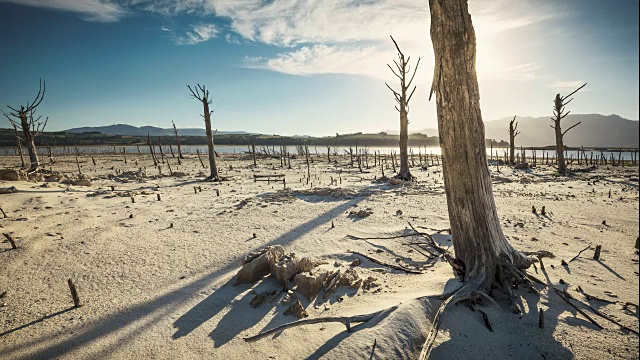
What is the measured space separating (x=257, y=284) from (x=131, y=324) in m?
1.77

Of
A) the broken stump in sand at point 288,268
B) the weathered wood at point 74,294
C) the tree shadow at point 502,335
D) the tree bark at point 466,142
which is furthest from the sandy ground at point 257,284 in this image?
the tree bark at point 466,142

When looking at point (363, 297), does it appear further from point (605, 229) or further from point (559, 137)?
point (559, 137)

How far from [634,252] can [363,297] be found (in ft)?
18.7

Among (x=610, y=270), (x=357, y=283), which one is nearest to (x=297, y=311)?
(x=357, y=283)

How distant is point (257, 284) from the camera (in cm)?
449

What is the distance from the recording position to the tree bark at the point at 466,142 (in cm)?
331

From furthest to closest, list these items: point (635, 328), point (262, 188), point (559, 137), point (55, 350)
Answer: point (559, 137) < point (262, 188) < point (55, 350) < point (635, 328)

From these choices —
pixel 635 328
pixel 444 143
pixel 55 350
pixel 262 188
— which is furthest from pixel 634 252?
pixel 262 188

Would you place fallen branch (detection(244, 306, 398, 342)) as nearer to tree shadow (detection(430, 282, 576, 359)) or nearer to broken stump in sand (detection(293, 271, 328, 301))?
tree shadow (detection(430, 282, 576, 359))

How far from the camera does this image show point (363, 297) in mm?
3922

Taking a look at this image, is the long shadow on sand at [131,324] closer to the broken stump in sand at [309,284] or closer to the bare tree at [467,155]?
the broken stump in sand at [309,284]

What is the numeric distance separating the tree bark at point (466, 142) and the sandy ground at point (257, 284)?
0.52 meters

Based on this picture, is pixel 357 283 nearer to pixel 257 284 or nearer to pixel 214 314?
pixel 257 284

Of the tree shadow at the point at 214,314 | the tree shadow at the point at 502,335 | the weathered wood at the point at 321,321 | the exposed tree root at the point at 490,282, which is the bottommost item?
the tree shadow at the point at 214,314
